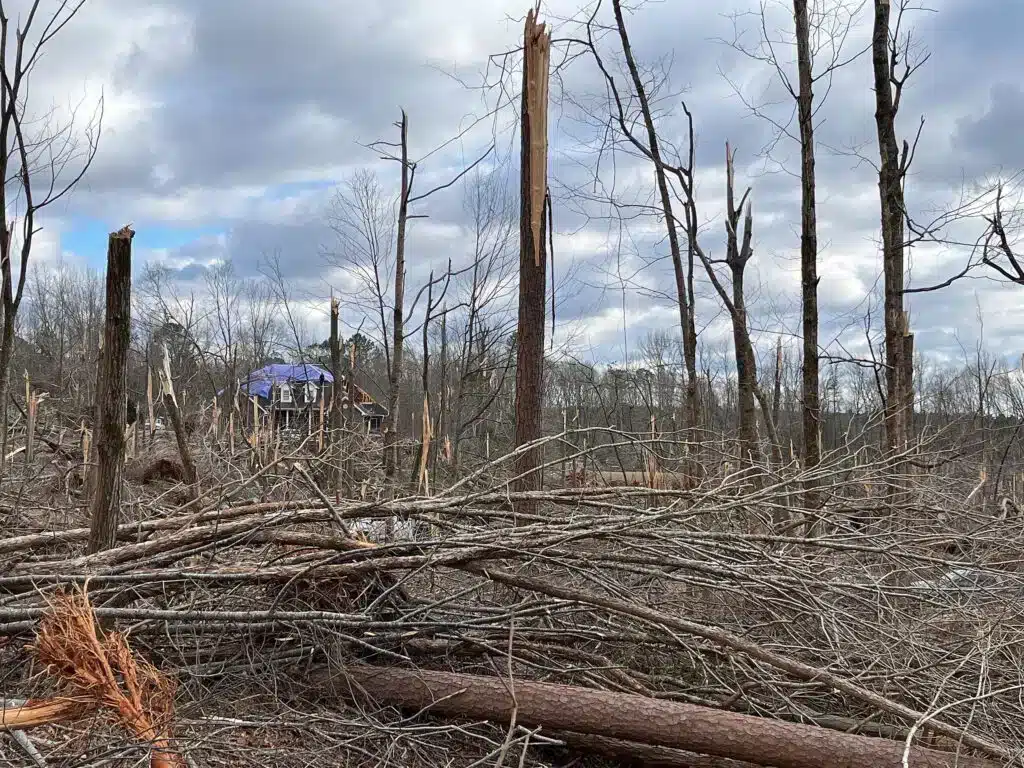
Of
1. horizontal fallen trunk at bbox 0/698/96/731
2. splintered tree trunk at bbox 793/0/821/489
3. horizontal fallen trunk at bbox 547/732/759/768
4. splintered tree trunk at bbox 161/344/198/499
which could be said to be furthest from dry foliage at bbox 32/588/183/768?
splintered tree trunk at bbox 793/0/821/489

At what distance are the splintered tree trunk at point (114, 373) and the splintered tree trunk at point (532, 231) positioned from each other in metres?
2.74

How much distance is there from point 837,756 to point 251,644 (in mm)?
2524

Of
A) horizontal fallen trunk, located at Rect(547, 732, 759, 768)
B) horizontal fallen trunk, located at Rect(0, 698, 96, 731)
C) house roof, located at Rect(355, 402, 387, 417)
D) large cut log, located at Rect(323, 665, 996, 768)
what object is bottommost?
horizontal fallen trunk, located at Rect(547, 732, 759, 768)

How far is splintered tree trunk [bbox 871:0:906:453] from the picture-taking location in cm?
718

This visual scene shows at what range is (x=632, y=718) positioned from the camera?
336 centimetres

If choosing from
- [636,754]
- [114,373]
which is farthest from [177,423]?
[636,754]

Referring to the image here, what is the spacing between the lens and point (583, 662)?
13.2ft

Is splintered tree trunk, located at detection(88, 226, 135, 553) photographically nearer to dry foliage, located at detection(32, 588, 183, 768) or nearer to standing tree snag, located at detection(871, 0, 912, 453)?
dry foliage, located at detection(32, 588, 183, 768)

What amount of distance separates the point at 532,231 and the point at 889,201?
11.9 ft

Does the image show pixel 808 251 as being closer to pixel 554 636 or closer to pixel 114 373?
pixel 554 636

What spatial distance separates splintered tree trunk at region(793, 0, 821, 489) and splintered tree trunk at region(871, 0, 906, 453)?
1.93 feet

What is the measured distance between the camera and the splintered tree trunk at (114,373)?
3705 millimetres

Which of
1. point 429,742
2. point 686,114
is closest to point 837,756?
point 429,742

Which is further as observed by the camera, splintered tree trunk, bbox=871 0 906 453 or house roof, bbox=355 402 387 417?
house roof, bbox=355 402 387 417
